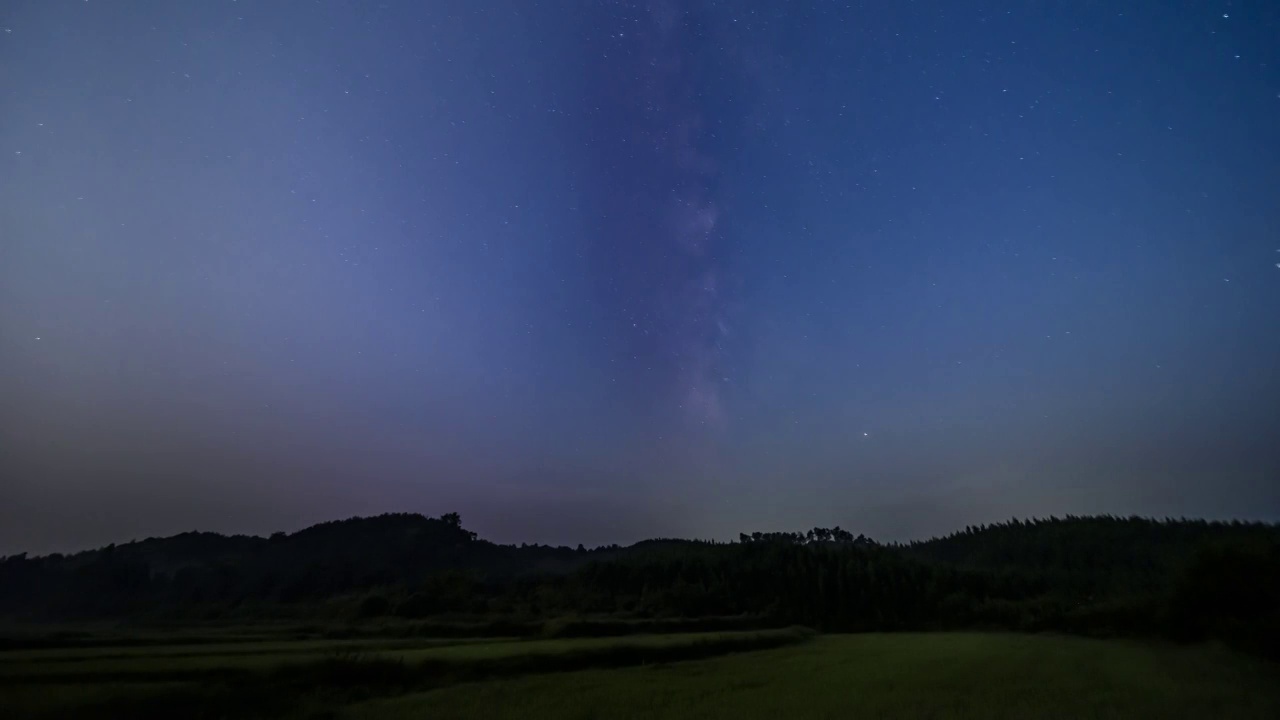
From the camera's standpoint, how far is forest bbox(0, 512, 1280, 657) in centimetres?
4381

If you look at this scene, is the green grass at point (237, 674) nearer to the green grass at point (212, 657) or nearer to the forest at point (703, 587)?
the green grass at point (212, 657)

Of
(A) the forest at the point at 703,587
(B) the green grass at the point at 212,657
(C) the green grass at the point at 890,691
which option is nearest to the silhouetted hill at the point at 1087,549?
(A) the forest at the point at 703,587

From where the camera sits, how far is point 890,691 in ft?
75.4

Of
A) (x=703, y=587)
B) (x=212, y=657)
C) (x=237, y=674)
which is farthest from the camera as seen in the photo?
(x=703, y=587)

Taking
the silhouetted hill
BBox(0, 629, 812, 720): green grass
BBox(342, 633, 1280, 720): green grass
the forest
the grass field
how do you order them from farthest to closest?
the silhouetted hill
the forest
BBox(342, 633, 1280, 720): green grass
the grass field
BBox(0, 629, 812, 720): green grass

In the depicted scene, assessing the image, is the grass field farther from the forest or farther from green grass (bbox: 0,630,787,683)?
the forest

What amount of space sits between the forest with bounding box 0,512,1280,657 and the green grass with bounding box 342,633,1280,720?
12.3 metres

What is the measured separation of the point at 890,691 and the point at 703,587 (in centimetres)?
5494

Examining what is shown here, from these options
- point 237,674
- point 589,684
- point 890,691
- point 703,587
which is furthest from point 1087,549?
point 237,674

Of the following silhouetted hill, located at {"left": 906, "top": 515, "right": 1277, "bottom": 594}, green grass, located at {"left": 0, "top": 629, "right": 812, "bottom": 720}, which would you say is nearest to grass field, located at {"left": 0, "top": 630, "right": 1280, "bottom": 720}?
green grass, located at {"left": 0, "top": 629, "right": 812, "bottom": 720}

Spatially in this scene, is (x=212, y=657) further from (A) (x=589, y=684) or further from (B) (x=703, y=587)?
(B) (x=703, y=587)

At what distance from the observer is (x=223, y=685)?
1889 centimetres

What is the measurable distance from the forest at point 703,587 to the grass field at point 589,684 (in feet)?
45.4

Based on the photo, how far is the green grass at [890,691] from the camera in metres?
19.5
